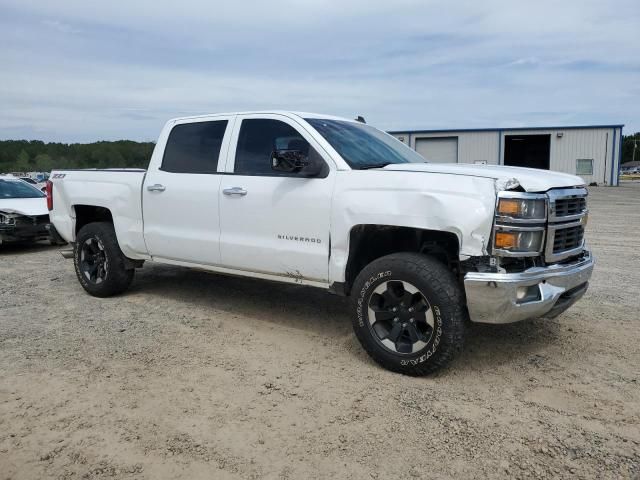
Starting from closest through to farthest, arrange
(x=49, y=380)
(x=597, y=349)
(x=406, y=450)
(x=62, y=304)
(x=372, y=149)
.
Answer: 1. (x=406, y=450)
2. (x=49, y=380)
3. (x=597, y=349)
4. (x=372, y=149)
5. (x=62, y=304)

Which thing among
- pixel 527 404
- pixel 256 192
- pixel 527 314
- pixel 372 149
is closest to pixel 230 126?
pixel 256 192

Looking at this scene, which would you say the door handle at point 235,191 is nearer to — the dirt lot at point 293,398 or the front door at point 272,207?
the front door at point 272,207

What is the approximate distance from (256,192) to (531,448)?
2932 mm

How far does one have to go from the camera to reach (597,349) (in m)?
4.49

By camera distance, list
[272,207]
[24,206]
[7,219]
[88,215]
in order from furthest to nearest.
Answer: [24,206], [7,219], [88,215], [272,207]

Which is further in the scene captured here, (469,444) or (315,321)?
(315,321)

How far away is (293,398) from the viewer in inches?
142

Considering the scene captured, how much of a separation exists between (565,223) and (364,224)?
1.45 meters

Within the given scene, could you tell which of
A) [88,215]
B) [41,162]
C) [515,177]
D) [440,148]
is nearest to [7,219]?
[88,215]

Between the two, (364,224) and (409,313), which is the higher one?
(364,224)

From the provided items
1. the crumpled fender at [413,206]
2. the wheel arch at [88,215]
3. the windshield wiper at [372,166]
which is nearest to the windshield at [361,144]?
the windshield wiper at [372,166]

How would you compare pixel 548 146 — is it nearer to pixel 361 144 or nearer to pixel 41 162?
pixel 361 144

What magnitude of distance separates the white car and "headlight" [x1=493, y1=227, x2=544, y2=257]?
8664 millimetres

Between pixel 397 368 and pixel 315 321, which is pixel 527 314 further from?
pixel 315 321
